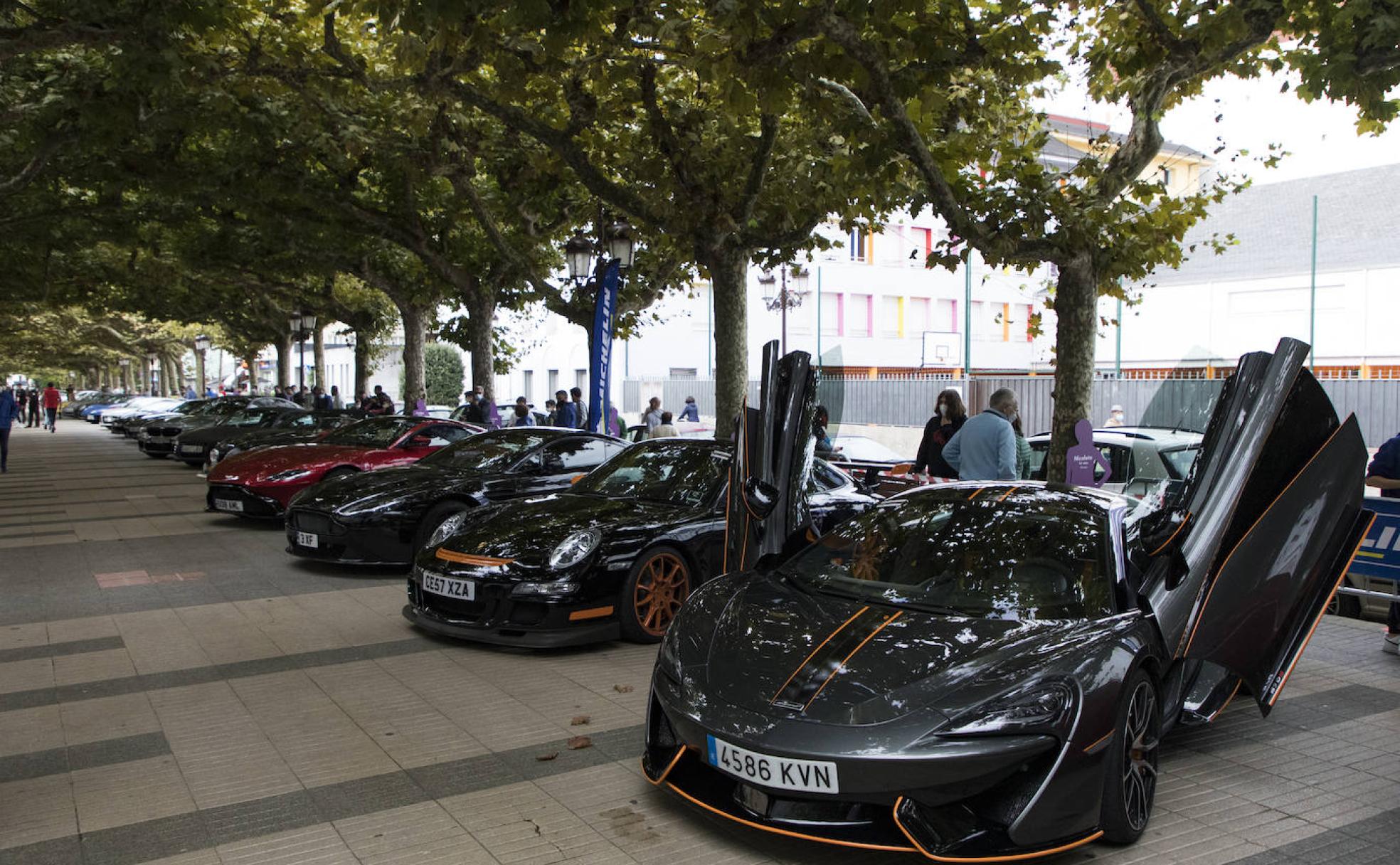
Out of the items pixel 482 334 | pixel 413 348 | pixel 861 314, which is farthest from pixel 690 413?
pixel 861 314

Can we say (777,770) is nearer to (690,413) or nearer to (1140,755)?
(1140,755)

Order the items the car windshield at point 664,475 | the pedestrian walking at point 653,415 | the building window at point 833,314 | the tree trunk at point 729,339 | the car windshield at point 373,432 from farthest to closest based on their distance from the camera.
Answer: the building window at point 833,314 < the pedestrian walking at point 653,415 < the car windshield at point 373,432 < the tree trunk at point 729,339 < the car windshield at point 664,475

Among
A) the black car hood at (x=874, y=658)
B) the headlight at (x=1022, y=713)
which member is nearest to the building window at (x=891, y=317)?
the black car hood at (x=874, y=658)

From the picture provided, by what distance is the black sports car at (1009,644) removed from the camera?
12.0 feet

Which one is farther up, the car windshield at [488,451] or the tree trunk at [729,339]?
the tree trunk at [729,339]

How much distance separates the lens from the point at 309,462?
13227 mm

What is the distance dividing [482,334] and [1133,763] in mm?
17942

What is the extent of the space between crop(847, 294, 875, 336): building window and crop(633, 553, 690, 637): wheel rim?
34.7 meters

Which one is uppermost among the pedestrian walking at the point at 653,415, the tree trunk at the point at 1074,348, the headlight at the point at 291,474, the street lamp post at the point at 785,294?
the street lamp post at the point at 785,294

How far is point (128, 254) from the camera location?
29.0m

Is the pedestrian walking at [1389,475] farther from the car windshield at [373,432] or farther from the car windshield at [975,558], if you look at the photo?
the car windshield at [373,432]

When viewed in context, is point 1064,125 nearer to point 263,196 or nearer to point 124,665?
point 263,196

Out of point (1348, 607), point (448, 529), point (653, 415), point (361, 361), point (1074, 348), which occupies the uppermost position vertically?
point (361, 361)

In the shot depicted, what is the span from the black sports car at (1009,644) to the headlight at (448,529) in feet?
9.42
